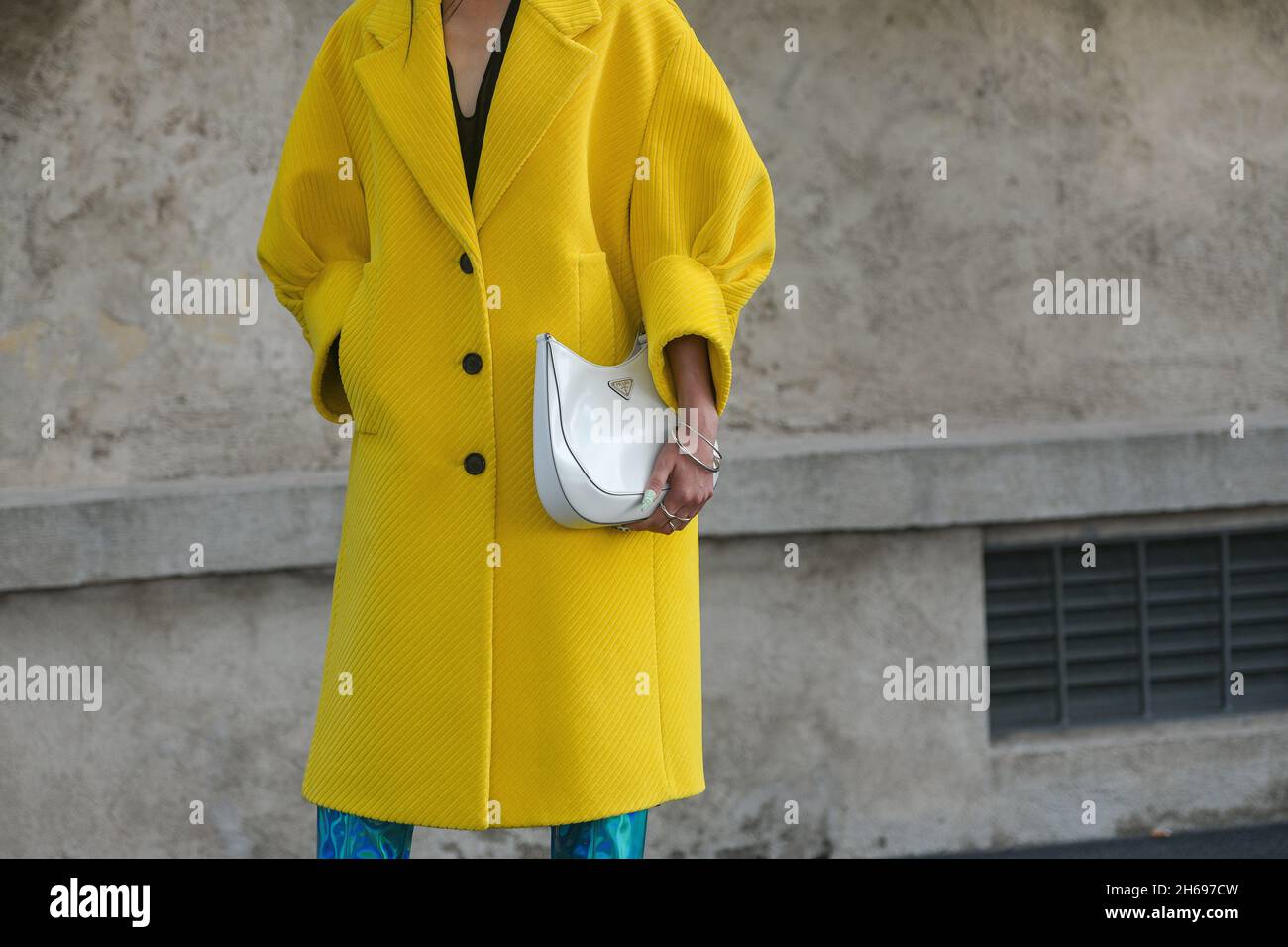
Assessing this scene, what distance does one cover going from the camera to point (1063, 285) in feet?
16.0

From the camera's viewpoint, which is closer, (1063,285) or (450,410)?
(450,410)

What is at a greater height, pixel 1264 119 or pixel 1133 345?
pixel 1264 119

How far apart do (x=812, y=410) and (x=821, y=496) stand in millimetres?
359

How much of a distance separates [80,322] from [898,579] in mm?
2767

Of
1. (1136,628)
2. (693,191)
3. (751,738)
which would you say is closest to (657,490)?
(693,191)

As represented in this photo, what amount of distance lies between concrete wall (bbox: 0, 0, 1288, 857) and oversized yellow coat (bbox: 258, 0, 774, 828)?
2208 millimetres

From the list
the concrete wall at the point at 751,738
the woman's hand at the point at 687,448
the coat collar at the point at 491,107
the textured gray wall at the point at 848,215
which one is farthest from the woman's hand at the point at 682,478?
the textured gray wall at the point at 848,215

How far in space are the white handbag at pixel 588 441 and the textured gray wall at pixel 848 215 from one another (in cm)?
259

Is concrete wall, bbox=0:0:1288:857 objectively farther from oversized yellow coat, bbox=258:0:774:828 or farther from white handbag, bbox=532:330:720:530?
white handbag, bbox=532:330:720:530

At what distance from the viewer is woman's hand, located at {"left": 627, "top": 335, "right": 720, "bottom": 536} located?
86.9 inches

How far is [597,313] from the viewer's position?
2.27 metres

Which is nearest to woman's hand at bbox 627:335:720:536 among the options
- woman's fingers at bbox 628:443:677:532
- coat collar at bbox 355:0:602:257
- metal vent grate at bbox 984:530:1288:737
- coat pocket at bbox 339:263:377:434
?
woman's fingers at bbox 628:443:677:532
